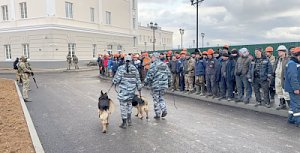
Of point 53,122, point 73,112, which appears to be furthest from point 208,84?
point 53,122

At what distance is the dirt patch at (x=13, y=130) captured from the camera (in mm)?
5641

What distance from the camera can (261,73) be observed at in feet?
30.2

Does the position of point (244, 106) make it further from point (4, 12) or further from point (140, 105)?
point (4, 12)

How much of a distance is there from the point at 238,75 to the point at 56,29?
28.0m

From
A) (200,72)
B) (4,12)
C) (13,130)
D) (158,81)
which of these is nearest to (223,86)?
(200,72)

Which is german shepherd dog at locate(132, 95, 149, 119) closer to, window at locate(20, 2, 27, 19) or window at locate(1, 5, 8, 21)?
window at locate(20, 2, 27, 19)

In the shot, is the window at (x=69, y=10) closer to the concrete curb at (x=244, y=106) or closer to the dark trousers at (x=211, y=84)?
the concrete curb at (x=244, y=106)

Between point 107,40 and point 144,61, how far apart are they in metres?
27.5

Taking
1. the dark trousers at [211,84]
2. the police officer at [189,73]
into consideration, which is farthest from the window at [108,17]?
the dark trousers at [211,84]

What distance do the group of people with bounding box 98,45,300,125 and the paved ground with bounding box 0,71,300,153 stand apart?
0.81 m

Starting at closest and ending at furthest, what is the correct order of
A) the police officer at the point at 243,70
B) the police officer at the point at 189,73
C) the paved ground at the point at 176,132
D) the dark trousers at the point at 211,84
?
the paved ground at the point at 176,132
the police officer at the point at 243,70
the dark trousers at the point at 211,84
the police officer at the point at 189,73

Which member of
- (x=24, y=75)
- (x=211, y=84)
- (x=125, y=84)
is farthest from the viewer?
(x=24, y=75)

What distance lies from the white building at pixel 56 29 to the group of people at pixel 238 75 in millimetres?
23070

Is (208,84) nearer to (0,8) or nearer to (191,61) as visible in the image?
(191,61)
